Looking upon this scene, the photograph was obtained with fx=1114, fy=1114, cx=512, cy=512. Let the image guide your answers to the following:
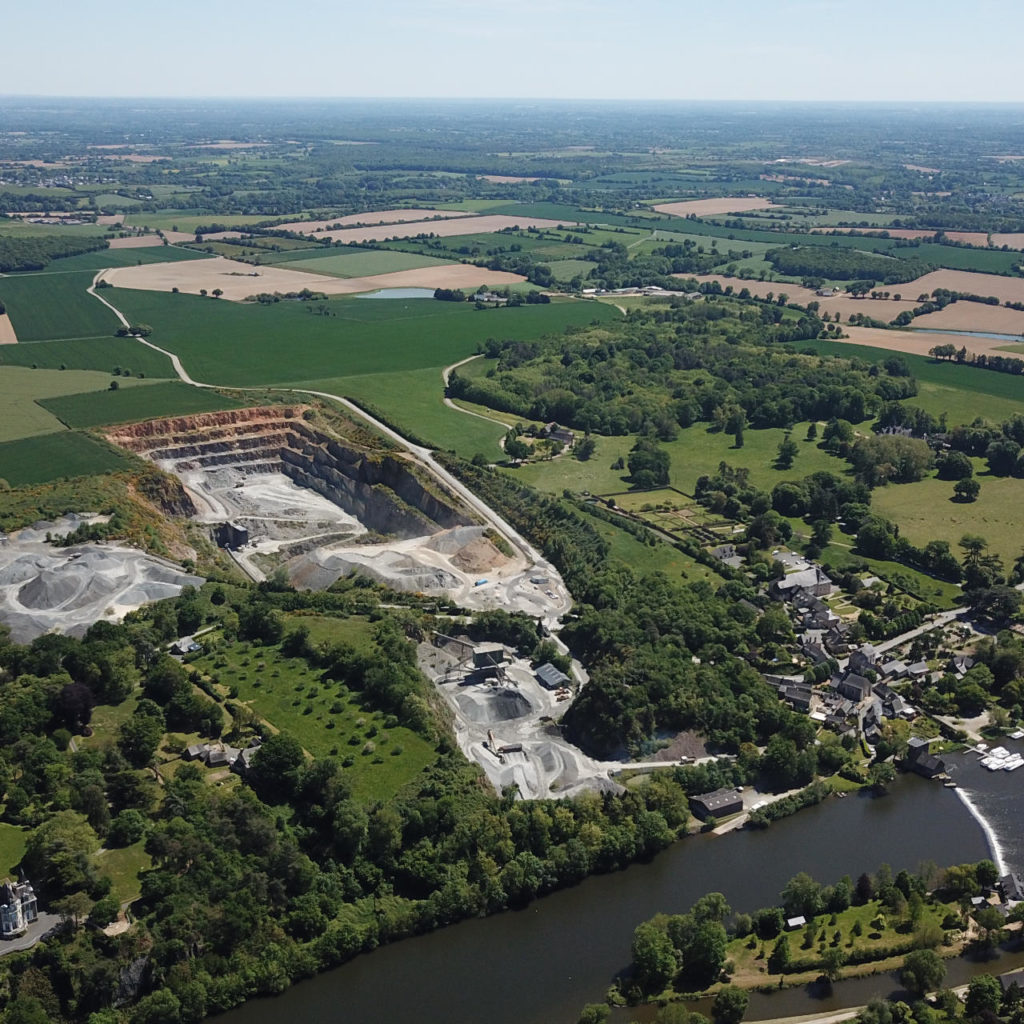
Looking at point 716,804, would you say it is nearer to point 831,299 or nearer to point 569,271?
point 831,299

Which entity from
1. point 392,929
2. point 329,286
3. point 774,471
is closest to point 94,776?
point 392,929

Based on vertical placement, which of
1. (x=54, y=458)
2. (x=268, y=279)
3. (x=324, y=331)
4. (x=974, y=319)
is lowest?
(x=54, y=458)

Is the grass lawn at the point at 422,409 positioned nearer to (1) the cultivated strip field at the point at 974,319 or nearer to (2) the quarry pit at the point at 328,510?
(2) the quarry pit at the point at 328,510

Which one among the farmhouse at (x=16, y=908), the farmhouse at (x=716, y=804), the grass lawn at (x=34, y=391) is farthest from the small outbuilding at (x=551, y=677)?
the grass lawn at (x=34, y=391)

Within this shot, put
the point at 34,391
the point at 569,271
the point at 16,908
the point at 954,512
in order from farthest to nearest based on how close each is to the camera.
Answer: the point at 569,271 → the point at 34,391 → the point at 954,512 → the point at 16,908

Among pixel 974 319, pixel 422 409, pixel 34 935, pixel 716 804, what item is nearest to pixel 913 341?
pixel 974 319

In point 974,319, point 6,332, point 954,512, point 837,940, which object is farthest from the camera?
point 974,319

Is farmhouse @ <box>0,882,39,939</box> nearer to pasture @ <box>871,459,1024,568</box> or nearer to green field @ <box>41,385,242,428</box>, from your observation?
green field @ <box>41,385,242,428</box>

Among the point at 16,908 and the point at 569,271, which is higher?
the point at 569,271
